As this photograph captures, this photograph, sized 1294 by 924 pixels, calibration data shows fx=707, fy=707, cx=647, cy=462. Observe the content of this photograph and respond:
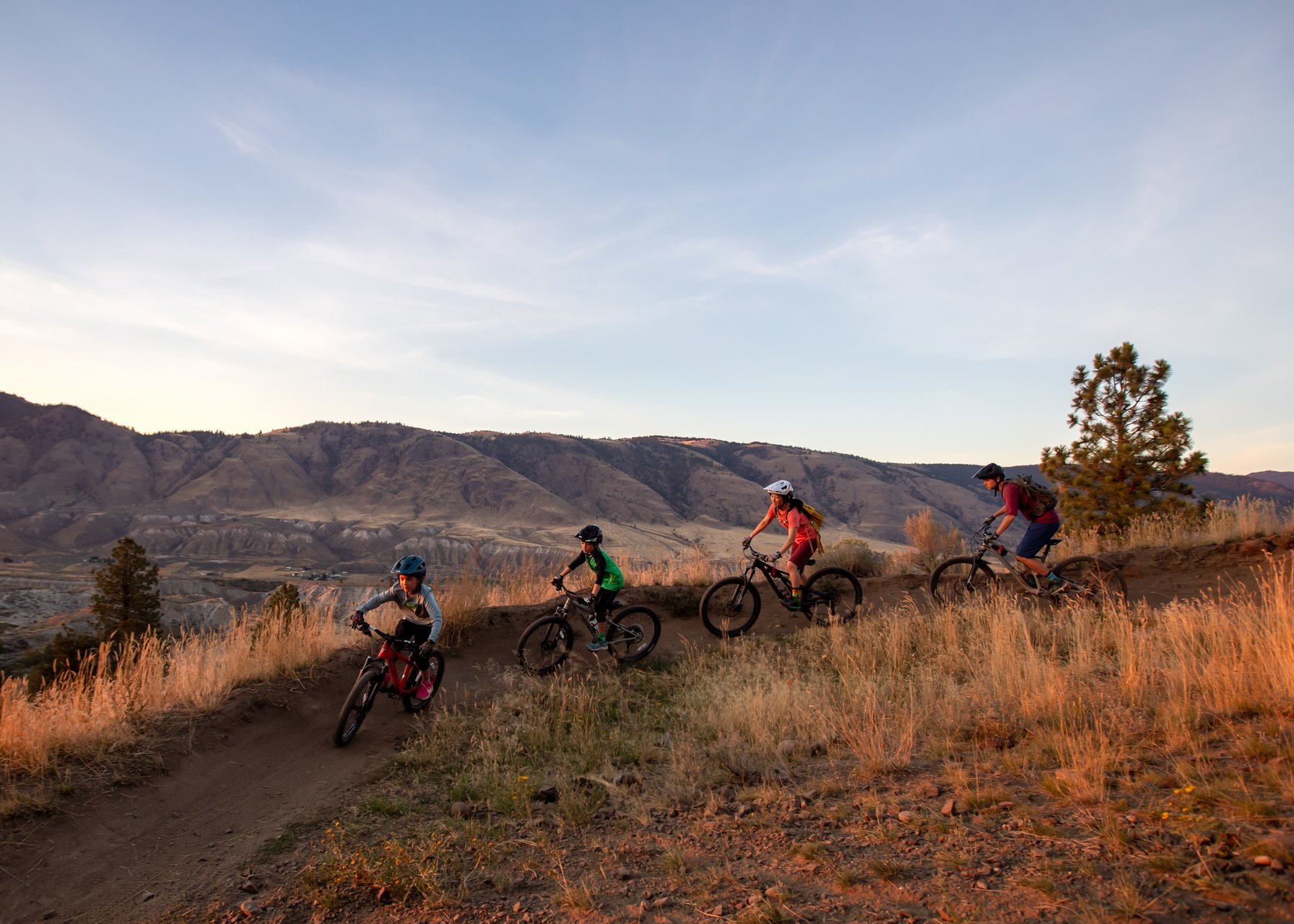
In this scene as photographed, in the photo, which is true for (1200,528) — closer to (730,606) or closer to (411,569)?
(730,606)

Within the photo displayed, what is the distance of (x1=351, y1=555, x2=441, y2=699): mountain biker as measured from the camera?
28.8ft

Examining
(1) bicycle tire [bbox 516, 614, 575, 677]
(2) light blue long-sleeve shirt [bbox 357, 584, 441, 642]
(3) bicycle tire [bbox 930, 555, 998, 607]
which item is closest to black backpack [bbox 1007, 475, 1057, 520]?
(3) bicycle tire [bbox 930, 555, 998, 607]

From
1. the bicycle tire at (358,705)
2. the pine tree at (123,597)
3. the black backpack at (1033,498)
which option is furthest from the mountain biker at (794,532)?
the pine tree at (123,597)

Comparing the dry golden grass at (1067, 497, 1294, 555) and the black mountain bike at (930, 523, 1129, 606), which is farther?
the dry golden grass at (1067, 497, 1294, 555)

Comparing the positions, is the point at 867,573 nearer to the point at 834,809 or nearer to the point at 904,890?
the point at 834,809

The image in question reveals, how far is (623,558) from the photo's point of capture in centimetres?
1741

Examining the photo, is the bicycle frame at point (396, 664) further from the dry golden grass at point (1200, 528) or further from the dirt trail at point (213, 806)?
the dry golden grass at point (1200, 528)

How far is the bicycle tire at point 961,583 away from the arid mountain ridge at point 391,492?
57.7 m

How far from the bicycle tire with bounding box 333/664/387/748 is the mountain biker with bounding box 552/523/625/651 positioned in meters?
3.05

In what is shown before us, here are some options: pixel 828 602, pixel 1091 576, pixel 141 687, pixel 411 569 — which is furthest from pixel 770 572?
pixel 141 687

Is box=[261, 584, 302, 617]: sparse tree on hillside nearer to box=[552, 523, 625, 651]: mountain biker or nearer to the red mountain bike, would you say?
the red mountain bike

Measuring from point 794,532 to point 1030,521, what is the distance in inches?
137

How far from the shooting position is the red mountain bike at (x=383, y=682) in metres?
8.44

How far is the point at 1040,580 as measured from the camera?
11.0 m
